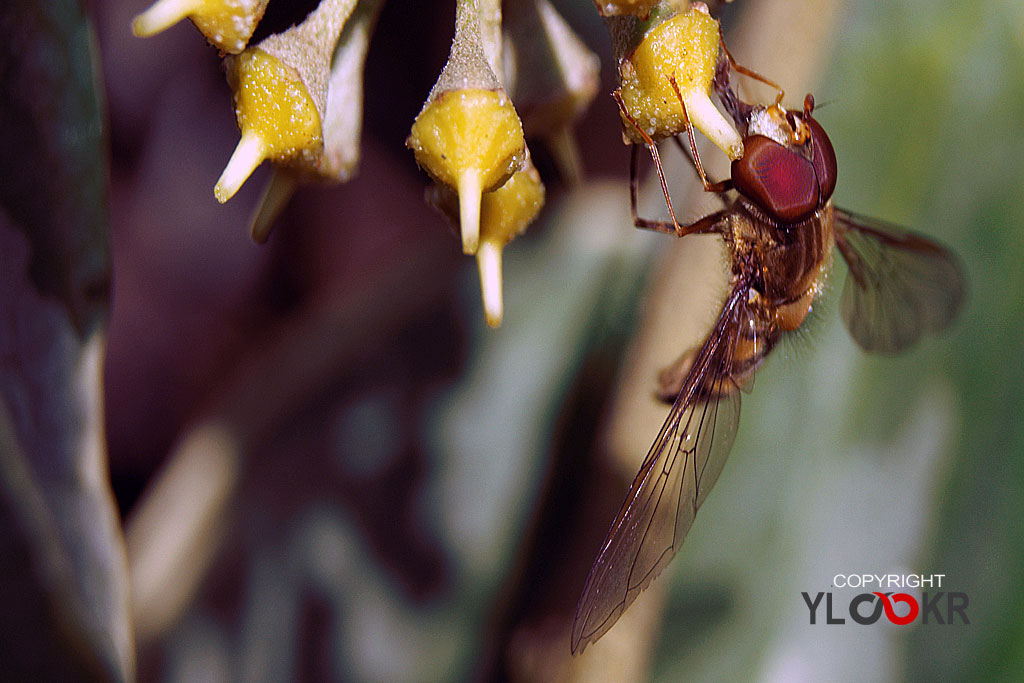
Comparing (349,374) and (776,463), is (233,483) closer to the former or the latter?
(349,374)

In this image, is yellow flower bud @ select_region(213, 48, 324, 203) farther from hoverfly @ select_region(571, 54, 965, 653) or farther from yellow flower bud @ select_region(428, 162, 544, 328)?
hoverfly @ select_region(571, 54, 965, 653)

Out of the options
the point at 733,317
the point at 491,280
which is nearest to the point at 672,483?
the point at 733,317

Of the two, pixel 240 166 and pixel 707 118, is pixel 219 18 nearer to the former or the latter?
pixel 240 166

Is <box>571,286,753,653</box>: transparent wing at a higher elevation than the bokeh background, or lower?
higher

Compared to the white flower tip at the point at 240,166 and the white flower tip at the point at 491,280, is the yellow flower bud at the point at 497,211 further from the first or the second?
the white flower tip at the point at 240,166

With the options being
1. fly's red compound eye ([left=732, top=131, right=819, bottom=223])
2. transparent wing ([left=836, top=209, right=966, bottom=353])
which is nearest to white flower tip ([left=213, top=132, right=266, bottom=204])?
fly's red compound eye ([left=732, top=131, right=819, bottom=223])

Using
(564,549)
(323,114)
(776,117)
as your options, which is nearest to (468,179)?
(323,114)

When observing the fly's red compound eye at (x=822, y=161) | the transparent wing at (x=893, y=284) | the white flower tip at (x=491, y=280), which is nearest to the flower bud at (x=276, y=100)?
the white flower tip at (x=491, y=280)
